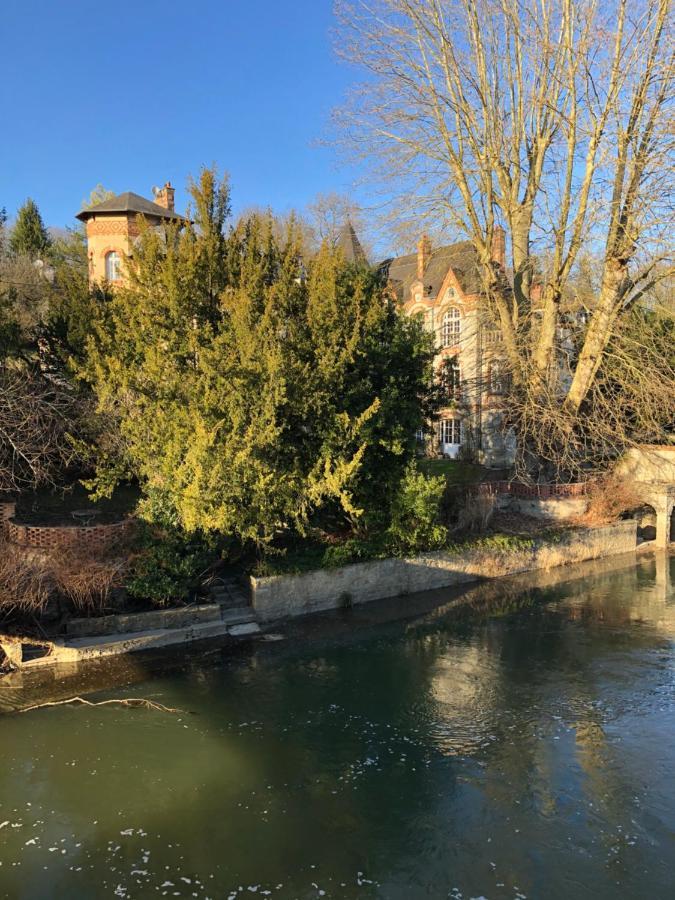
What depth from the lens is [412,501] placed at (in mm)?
15703

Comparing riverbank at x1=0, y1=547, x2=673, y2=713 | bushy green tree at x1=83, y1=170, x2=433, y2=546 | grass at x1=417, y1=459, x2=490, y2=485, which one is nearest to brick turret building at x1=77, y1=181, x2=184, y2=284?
bushy green tree at x1=83, y1=170, x2=433, y2=546

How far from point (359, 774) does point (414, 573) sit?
8.36 meters

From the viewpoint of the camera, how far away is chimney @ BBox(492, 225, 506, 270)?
69.8 ft

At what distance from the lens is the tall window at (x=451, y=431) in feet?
113

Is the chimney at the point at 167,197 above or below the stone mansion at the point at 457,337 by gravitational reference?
above

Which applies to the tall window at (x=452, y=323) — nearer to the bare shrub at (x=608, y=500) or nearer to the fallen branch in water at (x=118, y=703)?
the bare shrub at (x=608, y=500)

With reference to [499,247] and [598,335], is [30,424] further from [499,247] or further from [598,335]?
[499,247]

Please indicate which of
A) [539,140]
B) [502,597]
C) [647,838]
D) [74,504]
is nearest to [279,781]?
[647,838]

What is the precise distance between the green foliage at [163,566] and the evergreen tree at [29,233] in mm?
37316

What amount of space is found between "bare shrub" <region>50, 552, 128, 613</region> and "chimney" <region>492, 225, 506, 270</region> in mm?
15596

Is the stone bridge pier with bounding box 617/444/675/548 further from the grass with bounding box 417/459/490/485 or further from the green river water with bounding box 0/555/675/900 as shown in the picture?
the green river water with bounding box 0/555/675/900

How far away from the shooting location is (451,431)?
3491 cm

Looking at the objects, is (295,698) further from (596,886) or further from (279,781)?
(596,886)

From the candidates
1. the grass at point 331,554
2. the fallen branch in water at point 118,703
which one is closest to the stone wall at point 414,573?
the grass at point 331,554
